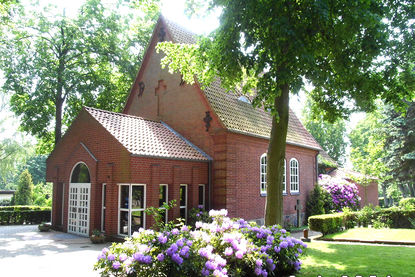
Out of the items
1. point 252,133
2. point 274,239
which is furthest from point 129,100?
point 274,239

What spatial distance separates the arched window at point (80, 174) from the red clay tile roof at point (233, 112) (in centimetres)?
672

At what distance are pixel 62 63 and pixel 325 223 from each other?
784 inches

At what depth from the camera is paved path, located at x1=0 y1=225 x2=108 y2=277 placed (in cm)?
893

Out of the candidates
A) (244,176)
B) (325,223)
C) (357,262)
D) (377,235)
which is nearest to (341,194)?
(377,235)

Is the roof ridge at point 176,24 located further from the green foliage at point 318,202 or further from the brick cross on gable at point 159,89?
the green foliage at point 318,202

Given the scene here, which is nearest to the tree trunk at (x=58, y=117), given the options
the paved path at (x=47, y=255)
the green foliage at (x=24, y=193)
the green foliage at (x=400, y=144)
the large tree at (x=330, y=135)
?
the paved path at (x=47, y=255)

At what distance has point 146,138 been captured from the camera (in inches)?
602

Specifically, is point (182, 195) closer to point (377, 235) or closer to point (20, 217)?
point (377, 235)

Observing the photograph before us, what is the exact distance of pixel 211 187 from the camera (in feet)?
53.2

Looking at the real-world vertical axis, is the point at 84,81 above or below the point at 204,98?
above

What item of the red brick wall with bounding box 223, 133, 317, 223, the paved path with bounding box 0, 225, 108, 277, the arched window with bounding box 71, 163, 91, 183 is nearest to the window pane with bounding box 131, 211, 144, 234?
the paved path with bounding box 0, 225, 108, 277

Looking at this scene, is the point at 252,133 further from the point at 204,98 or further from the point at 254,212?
the point at 254,212

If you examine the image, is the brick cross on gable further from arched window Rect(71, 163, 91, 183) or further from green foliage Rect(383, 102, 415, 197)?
green foliage Rect(383, 102, 415, 197)

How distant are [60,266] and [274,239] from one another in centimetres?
601
